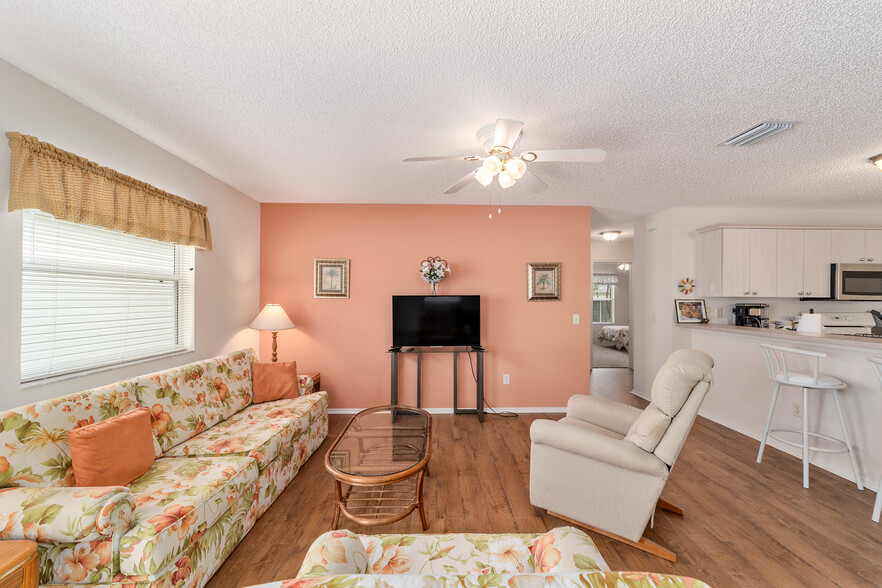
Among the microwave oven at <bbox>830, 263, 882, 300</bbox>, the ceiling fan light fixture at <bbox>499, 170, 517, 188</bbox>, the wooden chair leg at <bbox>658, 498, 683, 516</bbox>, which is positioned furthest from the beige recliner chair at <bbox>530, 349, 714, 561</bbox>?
the microwave oven at <bbox>830, 263, 882, 300</bbox>

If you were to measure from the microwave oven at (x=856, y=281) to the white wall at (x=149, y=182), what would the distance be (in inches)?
266

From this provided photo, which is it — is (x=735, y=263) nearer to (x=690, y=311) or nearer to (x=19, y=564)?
(x=690, y=311)

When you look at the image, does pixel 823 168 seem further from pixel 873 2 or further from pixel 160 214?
pixel 160 214

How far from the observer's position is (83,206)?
6.65 ft

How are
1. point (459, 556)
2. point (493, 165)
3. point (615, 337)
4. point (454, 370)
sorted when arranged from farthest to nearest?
1. point (615, 337)
2. point (454, 370)
3. point (493, 165)
4. point (459, 556)

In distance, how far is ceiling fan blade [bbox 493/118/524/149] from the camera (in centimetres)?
179

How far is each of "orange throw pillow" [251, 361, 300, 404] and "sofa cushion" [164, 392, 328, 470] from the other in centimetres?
7

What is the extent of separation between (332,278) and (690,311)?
4378 mm

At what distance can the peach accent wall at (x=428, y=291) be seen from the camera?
Result: 13.6 ft

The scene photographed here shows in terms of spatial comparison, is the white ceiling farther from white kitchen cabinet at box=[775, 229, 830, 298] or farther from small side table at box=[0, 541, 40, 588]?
small side table at box=[0, 541, 40, 588]

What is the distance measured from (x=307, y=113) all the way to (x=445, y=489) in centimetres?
265

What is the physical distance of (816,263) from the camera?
4180mm

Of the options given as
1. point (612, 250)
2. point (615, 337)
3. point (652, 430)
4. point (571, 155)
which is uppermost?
point (612, 250)

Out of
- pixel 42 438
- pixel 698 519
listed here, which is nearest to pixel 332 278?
pixel 42 438
